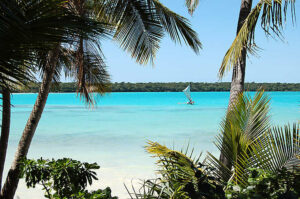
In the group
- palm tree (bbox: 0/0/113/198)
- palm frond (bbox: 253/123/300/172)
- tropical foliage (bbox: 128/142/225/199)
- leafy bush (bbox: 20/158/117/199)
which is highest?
palm tree (bbox: 0/0/113/198)

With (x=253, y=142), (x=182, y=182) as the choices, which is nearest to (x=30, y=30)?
(x=182, y=182)

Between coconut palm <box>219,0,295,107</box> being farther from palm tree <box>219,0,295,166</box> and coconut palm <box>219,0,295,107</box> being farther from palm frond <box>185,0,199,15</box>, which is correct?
palm frond <box>185,0,199,15</box>

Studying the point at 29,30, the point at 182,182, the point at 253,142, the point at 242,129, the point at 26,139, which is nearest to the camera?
the point at 29,30

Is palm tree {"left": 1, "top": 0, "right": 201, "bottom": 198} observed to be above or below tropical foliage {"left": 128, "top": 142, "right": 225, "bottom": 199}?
above

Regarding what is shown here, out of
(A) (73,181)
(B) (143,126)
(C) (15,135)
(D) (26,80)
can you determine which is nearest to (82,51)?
(A) (73,181)

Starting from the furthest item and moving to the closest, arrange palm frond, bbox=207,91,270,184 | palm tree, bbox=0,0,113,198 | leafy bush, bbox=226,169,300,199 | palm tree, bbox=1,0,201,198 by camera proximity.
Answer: palm tree, bbox=1,0,201,198 < palm frond, bbox=207,91,270,184 < leafy bush, bbox=226,169,300,199 < palm tree, bbox=0,0,113,198

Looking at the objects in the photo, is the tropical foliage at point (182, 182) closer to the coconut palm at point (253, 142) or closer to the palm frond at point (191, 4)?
the coconut palm at point (253, 142)

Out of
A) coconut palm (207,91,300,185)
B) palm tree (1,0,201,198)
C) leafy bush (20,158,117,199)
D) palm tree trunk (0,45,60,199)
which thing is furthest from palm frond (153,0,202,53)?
leafy bush (20,158,117,199)

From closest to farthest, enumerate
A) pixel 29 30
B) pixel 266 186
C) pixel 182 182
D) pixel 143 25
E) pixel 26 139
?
pixel 29 30 → pixel 266 186 → pixel 182 182 → pixel 26 139 → pixel 143 25

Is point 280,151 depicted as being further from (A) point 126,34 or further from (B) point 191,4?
(B) point 191,4

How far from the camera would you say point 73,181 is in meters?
3.12

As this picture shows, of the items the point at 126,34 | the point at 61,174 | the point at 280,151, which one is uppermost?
the point at 126,34

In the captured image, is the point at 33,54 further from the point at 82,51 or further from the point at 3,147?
the point at 82,51

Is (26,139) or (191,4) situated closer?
(26,139)
